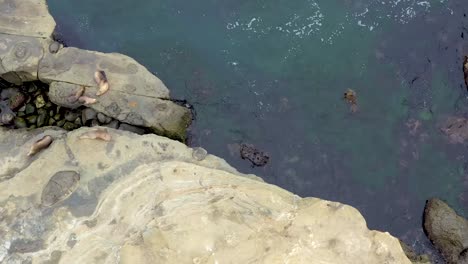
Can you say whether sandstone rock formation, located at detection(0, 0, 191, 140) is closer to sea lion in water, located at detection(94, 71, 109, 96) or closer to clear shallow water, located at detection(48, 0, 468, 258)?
sea lion in water, located at detection(94, 71, 109, 96)

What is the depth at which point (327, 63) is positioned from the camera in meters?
13.3

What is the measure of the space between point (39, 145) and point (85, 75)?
205 centimetres

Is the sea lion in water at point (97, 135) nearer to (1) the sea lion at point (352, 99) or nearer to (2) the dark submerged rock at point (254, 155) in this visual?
(2) the dark submerged rock at point (254, 155)

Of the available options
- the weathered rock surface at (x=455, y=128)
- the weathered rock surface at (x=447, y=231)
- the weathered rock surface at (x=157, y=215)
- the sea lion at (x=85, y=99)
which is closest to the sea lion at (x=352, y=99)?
the weathered rock surface at (x=455, y=128)

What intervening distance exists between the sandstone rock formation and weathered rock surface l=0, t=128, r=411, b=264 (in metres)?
1.43

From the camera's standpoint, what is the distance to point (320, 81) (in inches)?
521

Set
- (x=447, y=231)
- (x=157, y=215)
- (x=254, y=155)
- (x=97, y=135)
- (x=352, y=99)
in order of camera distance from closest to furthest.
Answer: (x=157, y=215), (x=97, y=135), (x=447, y=231), (x=254, y=155), (x=352, y=99)

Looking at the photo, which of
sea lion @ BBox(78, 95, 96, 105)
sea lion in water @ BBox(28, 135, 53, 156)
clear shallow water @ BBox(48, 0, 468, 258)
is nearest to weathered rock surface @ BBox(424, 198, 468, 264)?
clear shallow water @ BBox(48, 0, 468, 258)

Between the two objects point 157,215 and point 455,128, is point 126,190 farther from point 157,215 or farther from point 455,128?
point 455,128

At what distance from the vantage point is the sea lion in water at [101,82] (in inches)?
483

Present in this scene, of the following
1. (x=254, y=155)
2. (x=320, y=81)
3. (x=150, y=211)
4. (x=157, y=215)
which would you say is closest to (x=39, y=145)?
(x=150, y=211)

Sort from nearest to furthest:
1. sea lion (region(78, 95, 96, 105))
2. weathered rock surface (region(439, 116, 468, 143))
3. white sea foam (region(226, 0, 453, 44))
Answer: sea lion (region(78, 95, 96, 105))
weathered rock surface (region(439, 116, 468, 143))
white sea foam (region(226, 0, 453, 44))

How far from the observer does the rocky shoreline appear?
943 cm

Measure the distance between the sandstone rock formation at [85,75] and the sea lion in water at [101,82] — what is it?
95 mm
